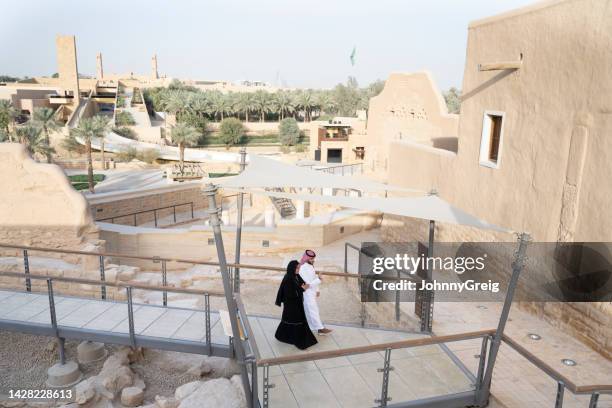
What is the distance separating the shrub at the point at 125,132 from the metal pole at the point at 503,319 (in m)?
52.0

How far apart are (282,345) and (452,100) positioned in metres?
55.0

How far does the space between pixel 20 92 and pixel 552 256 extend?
70719mm

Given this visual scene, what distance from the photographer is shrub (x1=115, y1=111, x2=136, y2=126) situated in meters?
54.5

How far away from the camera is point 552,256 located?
8172 millimetres

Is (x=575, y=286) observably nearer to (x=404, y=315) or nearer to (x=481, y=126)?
(x=404, y=315)

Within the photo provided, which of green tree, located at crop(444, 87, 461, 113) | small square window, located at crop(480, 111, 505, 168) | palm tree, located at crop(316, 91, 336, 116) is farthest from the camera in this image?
palm tree, located at crop(316, 91, 336, 116)

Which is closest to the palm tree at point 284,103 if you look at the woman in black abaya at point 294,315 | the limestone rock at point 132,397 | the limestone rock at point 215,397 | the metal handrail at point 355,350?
the limestone rock at point 132,397

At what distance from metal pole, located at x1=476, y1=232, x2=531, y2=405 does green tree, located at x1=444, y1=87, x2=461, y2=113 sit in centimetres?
4400

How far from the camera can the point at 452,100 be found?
5625 cm

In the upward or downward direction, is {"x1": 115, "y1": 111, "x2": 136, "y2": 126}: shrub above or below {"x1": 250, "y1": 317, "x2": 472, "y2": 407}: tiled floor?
above

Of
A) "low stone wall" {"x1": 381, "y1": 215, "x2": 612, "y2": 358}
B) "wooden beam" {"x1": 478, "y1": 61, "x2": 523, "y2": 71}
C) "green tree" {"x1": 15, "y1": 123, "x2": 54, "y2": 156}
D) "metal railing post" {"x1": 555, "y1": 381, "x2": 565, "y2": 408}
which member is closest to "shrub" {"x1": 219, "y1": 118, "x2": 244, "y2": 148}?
"green tree" {"x1": 15, "y1": 123, "x2": 54, "y2": 156}

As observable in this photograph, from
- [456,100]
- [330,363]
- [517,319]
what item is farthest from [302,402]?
[456,100]

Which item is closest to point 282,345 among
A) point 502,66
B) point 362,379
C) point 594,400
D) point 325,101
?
point 362,379

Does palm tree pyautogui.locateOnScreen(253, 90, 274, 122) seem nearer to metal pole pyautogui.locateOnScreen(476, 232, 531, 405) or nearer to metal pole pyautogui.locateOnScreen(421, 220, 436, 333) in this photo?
metal pole pyautogui.locateOnScreen(421, 220, 436, 333)
